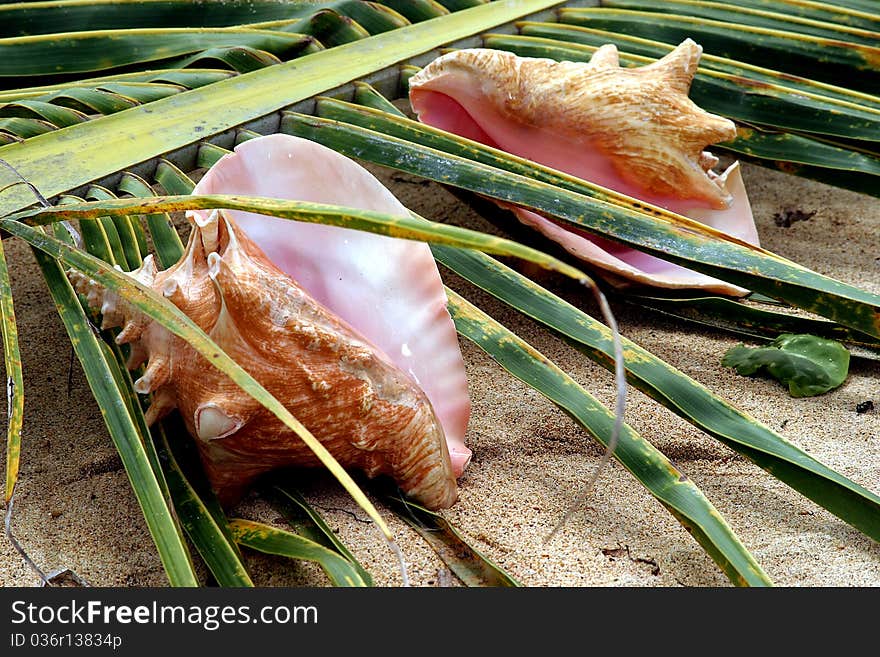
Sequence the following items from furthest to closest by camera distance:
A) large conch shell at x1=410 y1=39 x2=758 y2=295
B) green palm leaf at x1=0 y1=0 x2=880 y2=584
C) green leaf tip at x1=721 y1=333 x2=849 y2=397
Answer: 1. large conch shell at x1=410 y1=39 x2=758 y2=295
2. green leaf tip at x1=721 y1=333 x2=849 y2=397
3. green palm leaf at x1=0 y1=0 x2=880 y2=584

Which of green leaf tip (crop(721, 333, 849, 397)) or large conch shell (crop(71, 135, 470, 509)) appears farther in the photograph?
green leaf tip (crop(721, 333, 849, 397))

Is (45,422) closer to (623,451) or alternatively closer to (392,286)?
(392,286)

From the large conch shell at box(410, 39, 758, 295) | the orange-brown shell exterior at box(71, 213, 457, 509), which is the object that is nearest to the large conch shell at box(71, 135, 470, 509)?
the orange-brown shell exterior at box(71, 213, 457, 509)

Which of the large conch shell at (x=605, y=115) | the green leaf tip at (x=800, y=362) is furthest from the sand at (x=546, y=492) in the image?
the large conch shell at (x=605, y=115)

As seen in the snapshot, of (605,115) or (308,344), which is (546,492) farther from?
(605,115)

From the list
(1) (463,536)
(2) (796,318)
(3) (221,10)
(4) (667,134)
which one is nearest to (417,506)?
(1) (463,536)

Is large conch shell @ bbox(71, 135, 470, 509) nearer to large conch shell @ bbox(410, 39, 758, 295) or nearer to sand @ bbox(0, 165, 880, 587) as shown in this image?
sand @ bbox(0, 165, 880, 587)
